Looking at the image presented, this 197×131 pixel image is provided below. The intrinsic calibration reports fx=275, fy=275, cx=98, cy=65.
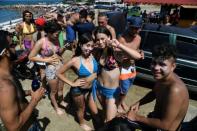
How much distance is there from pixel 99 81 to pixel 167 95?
183 cm

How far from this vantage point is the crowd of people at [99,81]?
2.85 m

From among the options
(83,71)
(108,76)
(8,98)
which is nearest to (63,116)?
(83,71)

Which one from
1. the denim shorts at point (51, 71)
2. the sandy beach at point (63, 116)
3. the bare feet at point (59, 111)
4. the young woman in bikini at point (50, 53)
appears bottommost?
the sandy beach at point (63, 116)

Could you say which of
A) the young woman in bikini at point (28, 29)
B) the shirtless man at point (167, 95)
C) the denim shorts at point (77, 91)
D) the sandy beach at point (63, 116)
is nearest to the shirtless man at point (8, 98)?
the shirtless man at point (167, 95)

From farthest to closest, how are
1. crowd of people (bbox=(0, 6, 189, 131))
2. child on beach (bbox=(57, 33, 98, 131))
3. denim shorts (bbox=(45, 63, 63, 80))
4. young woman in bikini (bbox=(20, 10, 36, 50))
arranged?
young woman in bikini (bbox=(20, 10, 36, 50))
denim shorts (bbox=(45, 63, 63, 80))
child on beach (bbox=(57, 33, 98, 131))
crowd of people (bbox=(0, 6, 189, 131))

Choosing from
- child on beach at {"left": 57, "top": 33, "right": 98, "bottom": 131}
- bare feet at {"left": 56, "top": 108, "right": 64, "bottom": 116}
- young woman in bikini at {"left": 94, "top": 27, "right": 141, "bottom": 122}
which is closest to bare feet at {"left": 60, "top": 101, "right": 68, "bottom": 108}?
bare feet at {"left": 56, "top": 108, "right": 64, "bottom": 116}

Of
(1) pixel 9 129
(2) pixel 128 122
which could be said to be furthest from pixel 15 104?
(2) pixel 128 122

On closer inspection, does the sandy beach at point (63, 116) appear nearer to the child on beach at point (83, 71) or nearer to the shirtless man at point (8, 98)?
the child on beach at point (83, 71)

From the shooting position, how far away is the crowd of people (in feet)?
9.34

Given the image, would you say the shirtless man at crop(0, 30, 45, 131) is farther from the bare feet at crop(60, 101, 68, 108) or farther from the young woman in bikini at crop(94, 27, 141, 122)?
the bare feet at crop(60, 101, 68, 108)

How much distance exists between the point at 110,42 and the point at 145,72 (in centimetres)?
346

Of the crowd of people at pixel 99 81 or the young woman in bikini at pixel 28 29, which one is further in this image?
the young woman in bikini at pixel 28 29

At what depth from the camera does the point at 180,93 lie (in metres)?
2.88

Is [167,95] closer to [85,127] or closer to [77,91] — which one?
[77,91]
